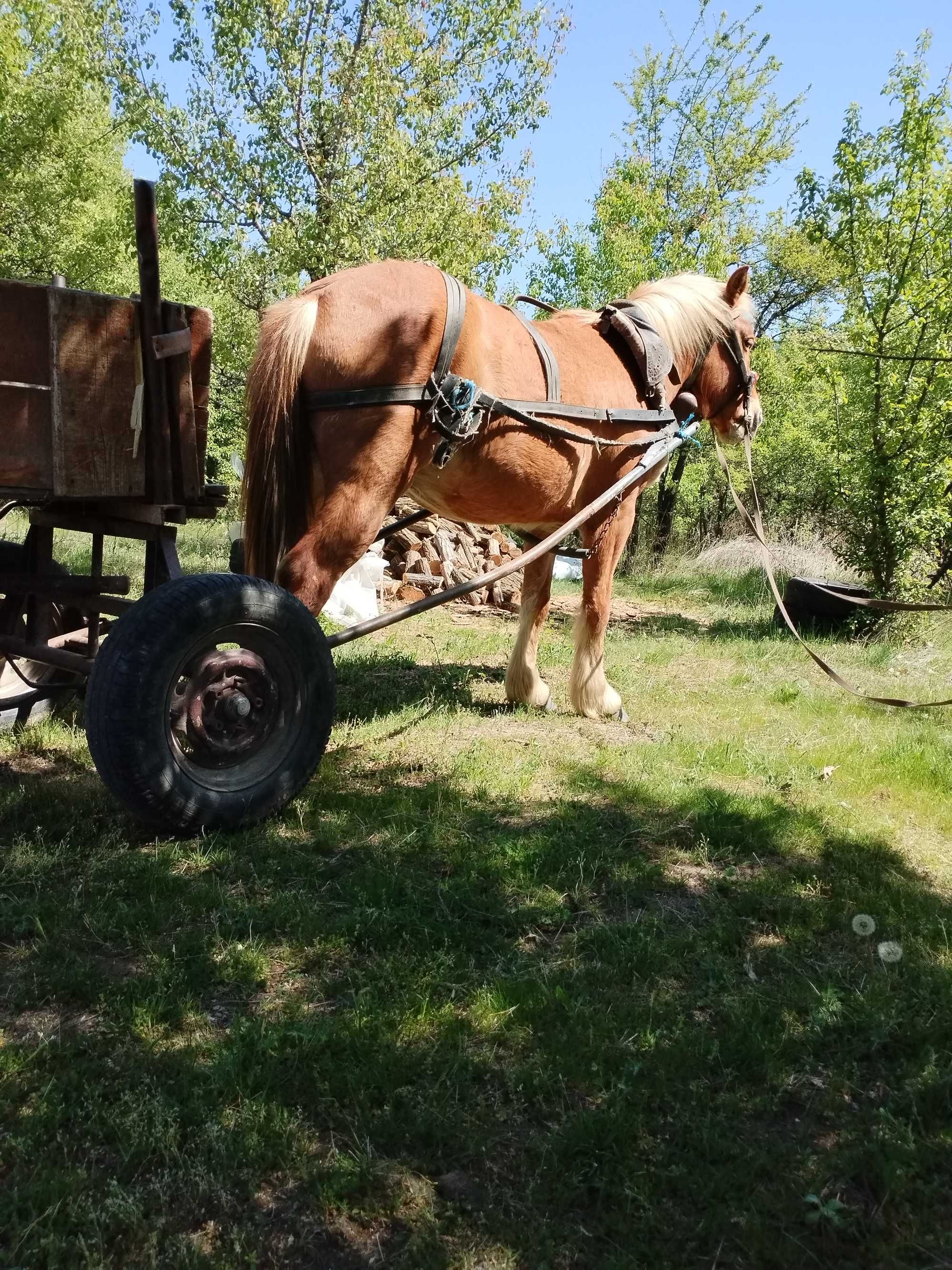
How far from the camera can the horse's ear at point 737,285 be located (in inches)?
210

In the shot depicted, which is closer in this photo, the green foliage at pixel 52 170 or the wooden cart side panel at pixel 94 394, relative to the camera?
the wooden cart side panel at pixel 94 394

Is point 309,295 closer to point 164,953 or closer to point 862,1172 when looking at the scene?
point 164,953

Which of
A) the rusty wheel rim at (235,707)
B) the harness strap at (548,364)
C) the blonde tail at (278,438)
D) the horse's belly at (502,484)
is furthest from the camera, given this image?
the harness strap at (548,364)

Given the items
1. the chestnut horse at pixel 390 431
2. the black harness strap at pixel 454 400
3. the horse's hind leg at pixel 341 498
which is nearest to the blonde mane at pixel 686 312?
the chestnut horse at pixel 390 431

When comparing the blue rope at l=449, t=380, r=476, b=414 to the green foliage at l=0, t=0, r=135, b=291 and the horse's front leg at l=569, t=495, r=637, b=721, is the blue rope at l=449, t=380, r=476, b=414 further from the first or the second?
the green foliage at l=0, t=0, r=135, b=291

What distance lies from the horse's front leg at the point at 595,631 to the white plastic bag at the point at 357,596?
2631 millimetres

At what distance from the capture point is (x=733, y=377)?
5691mm

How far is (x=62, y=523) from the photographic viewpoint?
143 inches

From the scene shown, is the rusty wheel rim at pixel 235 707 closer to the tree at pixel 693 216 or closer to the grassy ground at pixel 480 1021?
the grassy ground at pixel 480 1021

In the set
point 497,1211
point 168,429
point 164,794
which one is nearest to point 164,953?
point 164,794

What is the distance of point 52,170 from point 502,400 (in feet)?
51.6

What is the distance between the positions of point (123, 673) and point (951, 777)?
13.3ft

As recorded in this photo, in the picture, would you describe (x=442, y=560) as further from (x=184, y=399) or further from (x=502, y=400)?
(x=184, y=399)

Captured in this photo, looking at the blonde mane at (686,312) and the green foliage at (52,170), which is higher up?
the green foliage at (52,170)
